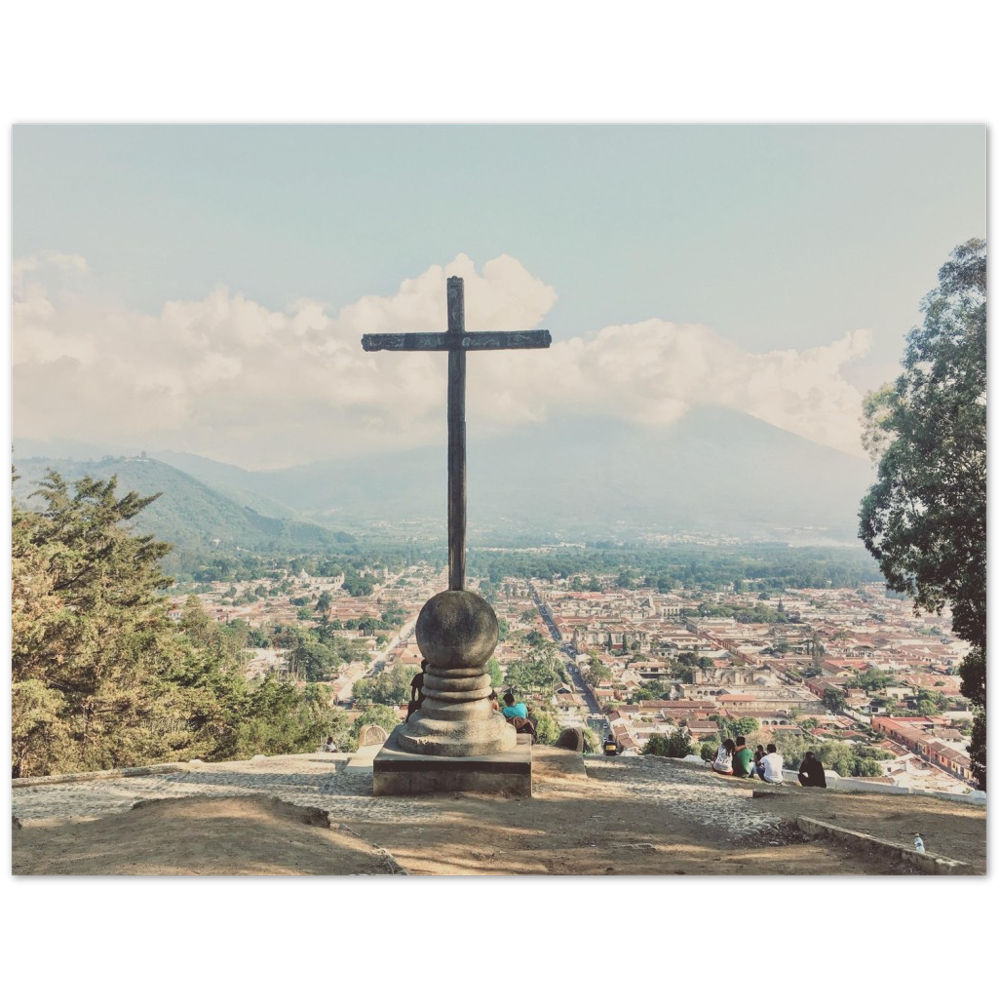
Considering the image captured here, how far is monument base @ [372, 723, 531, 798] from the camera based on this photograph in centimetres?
602

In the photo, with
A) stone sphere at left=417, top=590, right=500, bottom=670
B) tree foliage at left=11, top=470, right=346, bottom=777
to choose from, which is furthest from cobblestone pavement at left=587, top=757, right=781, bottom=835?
tree foliage at left=11, top=470, right=346, bottom=777

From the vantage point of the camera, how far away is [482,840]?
496cm

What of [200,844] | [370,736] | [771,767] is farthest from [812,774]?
[200,844]

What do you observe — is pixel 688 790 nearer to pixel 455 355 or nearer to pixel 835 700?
pixel 455 355

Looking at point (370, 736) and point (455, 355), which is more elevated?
point (455, 355)

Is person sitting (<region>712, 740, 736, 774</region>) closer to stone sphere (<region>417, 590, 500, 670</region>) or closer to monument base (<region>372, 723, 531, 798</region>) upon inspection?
monument base (<region>372, 723, 531, 798</region>)

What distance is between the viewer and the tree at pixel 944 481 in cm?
988

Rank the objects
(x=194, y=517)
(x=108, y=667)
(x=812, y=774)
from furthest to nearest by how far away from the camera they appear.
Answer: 1. (x=194, y=517)
2. (x=108, y=667)
3. (x=812, y=774)

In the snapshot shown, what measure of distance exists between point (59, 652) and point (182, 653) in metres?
4.13

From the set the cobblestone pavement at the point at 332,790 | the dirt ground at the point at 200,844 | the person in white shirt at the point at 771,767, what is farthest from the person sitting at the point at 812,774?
the dirt ground at the point at 200,844

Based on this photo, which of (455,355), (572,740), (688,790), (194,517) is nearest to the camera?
(688,790)

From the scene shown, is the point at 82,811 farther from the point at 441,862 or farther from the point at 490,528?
the point at 490,528

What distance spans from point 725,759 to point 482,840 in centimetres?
365

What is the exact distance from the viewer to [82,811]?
5500 mm
